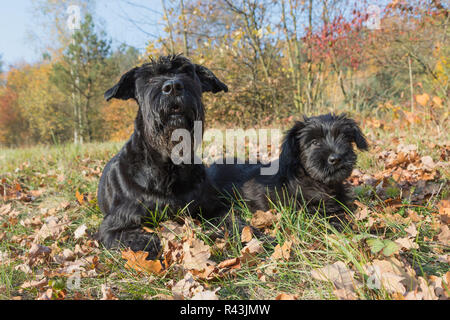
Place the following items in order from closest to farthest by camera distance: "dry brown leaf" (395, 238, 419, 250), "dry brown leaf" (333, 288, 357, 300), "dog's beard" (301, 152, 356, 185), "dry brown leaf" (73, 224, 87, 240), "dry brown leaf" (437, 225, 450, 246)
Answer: "dry brown leaf" (333, 288, 357, 300), "dry brown leaf" (395, 238, 419, 250), "dry brown leaf" (437, 225, 450, 246), "dog's beard" (301, 152, 356, 185), "dry brown leaf" (73, 224, 87, 240)

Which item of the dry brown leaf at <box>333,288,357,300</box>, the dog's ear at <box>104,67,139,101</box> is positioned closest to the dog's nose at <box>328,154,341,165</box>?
the dry brown leaf at <box>333,288,357,300</box>

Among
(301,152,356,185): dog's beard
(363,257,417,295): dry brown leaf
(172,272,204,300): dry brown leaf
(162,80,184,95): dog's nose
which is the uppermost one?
(162,80,184,95): dog's nose

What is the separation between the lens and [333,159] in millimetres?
2840

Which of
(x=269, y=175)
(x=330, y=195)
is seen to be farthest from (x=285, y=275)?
(x=269, y=175)

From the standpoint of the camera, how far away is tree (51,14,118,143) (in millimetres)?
21297

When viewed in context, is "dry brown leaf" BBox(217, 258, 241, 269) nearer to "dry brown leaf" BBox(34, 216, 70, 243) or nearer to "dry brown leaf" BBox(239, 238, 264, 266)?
"dry brown leaf" BBox(239, 238, 264, 266)

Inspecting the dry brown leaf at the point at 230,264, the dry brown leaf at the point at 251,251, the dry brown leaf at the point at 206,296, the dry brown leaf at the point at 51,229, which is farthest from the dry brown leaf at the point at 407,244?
the dry brown leaf at the point at 51,229

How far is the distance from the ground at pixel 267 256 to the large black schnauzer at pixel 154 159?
152 millimetres

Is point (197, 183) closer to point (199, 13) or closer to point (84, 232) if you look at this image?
point (84, 232)

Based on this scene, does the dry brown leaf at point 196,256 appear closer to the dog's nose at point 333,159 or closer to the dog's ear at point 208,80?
the dog's nose at point 333,159

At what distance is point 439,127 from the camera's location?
4984mm

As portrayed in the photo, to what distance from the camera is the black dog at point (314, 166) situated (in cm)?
290
